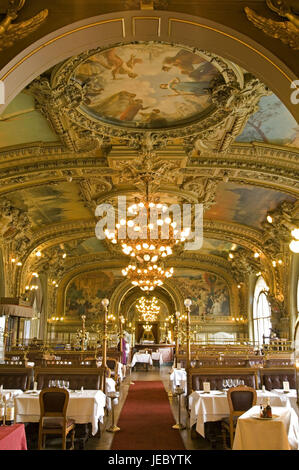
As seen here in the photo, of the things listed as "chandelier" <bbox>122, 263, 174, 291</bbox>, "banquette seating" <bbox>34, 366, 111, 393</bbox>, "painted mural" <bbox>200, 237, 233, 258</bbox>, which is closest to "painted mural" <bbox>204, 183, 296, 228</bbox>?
"chandelier" <bbox>122, 263, 174, 291</bbox>

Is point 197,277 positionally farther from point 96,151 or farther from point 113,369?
point 96,151

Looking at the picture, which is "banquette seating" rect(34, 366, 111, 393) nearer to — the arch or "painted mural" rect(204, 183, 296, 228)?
the arch

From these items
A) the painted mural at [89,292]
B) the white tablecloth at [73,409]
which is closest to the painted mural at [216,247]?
the painted mural at [89,292]

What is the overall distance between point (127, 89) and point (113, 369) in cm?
856

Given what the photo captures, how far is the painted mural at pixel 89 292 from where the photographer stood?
85.2 feet

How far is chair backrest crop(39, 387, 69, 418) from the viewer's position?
231 inches

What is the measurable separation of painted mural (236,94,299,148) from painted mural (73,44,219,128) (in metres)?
1.20

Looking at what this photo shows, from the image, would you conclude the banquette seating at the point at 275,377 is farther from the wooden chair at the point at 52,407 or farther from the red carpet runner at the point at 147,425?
the wooden chair at the point at 52,407

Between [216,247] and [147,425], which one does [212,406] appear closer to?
[147,425]

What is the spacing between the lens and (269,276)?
18516 millimetres

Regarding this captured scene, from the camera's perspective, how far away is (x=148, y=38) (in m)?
4.82

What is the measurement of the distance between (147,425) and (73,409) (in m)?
2.39

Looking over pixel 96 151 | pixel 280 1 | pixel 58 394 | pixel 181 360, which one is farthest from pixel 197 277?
pixel 280 1

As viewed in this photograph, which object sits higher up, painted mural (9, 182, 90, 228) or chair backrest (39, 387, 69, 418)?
painted mural (9, 182, 90, 228)
